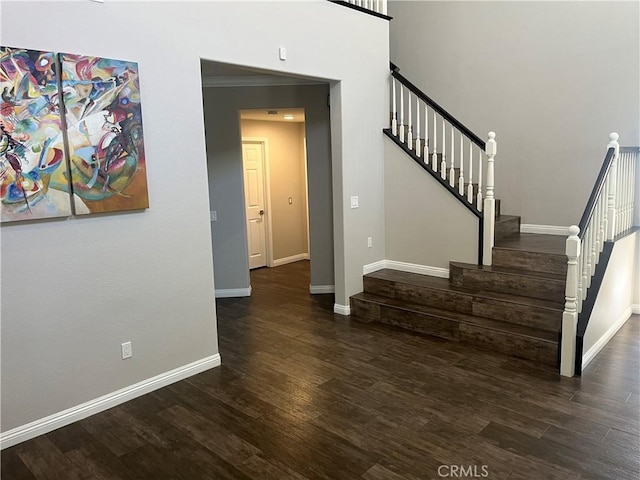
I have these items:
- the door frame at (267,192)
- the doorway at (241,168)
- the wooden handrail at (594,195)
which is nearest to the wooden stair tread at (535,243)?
the wooden handrail at (594,195)

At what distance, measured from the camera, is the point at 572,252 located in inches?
132

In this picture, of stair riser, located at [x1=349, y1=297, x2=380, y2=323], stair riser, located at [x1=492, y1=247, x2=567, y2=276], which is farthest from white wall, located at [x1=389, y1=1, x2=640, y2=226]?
stair riser, located at [x1=349, y1=297, x2=380, y2=323]

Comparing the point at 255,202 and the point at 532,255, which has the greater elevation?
the point at 255,202

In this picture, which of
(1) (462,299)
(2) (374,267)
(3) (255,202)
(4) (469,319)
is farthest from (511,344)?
(3) (255,202)

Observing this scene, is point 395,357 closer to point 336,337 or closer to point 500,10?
point 336,337

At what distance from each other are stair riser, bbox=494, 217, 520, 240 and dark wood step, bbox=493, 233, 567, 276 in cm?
9

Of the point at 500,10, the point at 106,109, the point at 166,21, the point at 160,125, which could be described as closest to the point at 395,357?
the point at 160,125

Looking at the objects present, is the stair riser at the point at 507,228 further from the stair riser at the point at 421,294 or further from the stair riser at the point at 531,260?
the stair riser at the point at 421,294

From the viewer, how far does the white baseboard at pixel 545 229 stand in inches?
210

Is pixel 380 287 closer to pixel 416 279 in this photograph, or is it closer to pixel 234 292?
pixel 416 279

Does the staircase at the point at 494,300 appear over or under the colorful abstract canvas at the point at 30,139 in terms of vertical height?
under

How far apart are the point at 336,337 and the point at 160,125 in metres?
2.45

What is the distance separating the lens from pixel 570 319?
3.42 m

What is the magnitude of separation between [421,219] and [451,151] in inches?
32.0
